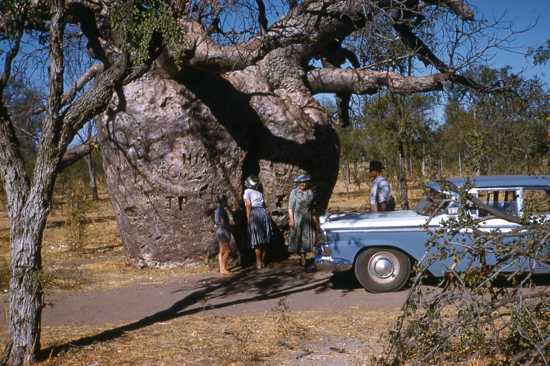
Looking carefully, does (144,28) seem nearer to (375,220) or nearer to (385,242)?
(375,220)

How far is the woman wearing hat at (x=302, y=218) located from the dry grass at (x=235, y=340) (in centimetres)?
288

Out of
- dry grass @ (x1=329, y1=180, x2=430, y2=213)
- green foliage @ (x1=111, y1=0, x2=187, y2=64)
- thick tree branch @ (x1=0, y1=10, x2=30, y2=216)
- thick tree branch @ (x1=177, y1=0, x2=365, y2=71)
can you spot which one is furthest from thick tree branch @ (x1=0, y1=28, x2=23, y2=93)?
dry grass @ (x1=329, y1=180, x2=430, y2=213)

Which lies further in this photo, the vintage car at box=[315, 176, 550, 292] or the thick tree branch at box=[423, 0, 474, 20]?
the thick tree branch at box=[423, 0, 474, 20]

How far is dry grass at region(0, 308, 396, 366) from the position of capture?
5.82m

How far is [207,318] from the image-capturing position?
730 centimetres

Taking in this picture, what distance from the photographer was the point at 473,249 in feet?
13.8

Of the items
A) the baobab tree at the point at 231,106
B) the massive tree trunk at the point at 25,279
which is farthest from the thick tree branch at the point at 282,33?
the massive tree trunk at the point at 25,279

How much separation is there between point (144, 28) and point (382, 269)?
163 inches

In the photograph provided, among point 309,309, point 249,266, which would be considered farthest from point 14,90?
point 309,309

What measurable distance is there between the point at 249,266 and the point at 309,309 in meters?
3.22

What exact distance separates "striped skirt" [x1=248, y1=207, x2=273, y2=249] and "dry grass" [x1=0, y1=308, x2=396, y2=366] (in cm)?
305

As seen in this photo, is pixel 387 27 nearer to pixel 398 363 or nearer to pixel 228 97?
pixel 228 97

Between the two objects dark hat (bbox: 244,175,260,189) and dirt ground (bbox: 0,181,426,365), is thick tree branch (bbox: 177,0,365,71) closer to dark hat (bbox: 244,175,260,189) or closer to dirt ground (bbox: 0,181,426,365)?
dark hat (bbox: 244,175,260,189)

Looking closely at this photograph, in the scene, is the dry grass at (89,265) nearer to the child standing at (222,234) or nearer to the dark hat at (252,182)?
the child standing at (222,234)
